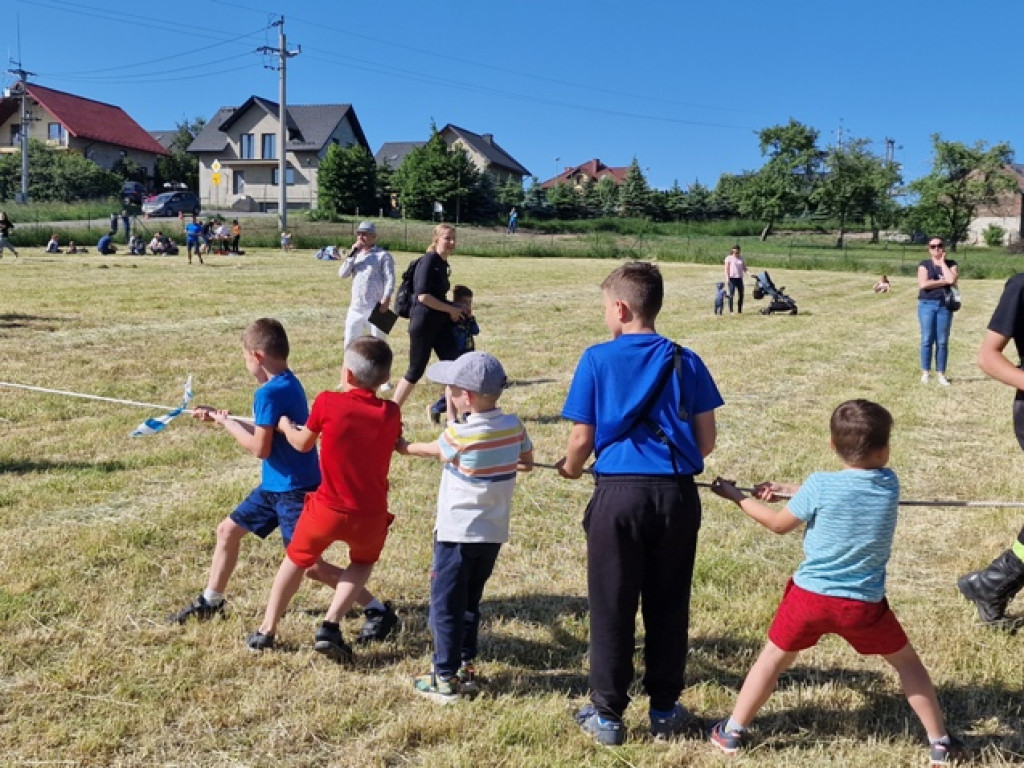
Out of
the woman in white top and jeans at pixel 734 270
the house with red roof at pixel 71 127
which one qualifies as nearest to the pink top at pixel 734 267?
the woman in white top and jeans at pixel 734 270

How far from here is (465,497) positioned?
3555mm

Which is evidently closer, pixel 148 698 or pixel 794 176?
pixel 148 698

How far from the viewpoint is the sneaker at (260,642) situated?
3.99 meters

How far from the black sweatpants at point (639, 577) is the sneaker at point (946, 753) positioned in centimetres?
93

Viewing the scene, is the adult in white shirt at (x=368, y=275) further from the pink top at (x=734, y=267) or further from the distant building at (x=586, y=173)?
the distant building at (x=586, y=173)

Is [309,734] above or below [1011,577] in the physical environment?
below

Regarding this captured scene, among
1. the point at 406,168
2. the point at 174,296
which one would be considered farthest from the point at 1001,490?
the point at 406,168

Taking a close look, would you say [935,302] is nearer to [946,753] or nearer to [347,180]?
[946,753]

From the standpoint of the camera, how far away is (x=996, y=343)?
435 centimetres

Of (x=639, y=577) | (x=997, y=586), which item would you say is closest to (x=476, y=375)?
(x=639, y=577)

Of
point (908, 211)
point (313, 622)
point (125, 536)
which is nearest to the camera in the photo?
point (313, 622)

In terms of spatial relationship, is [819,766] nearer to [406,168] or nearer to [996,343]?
[996,343]

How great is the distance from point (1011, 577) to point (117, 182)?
6964 cm

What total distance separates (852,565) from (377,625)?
217cm
